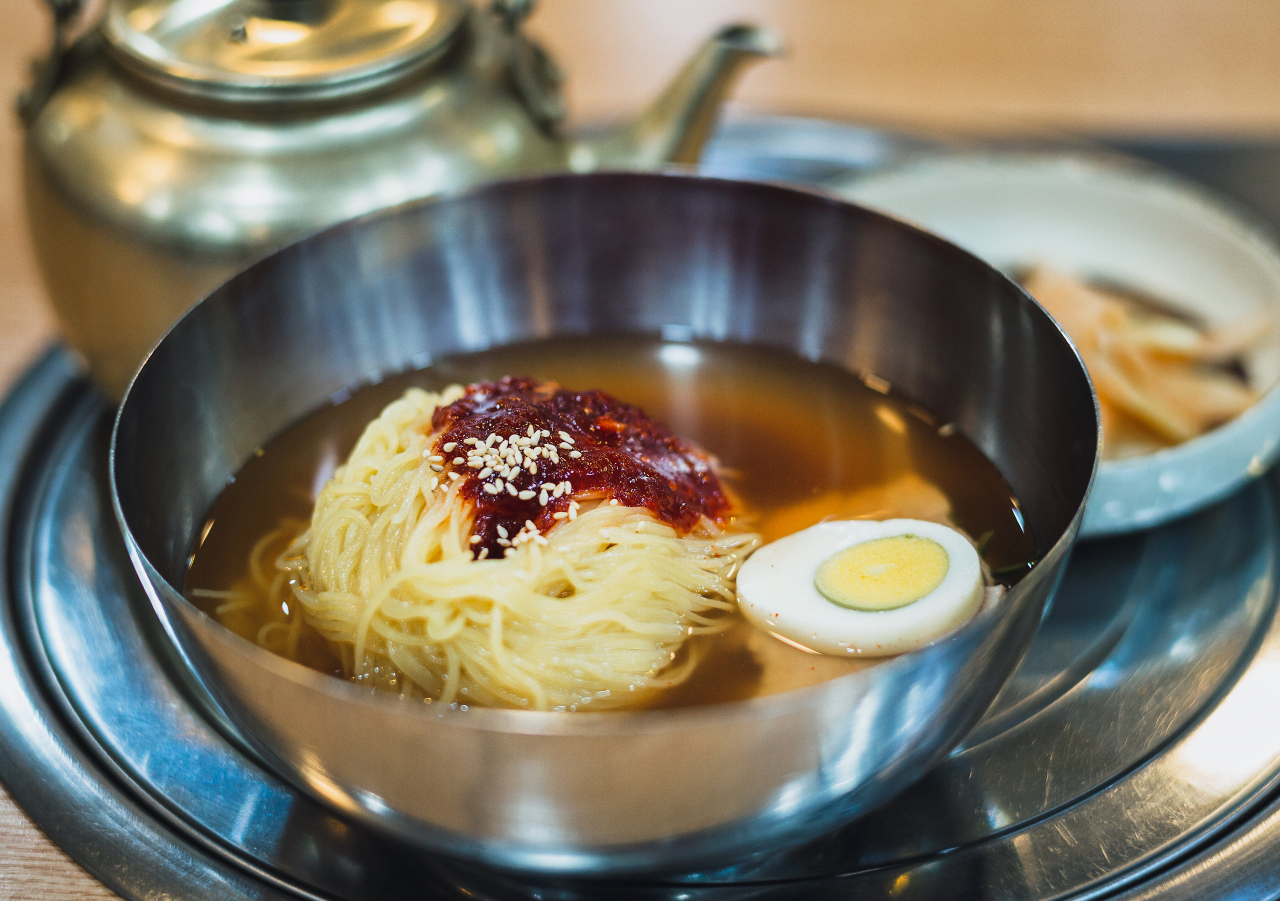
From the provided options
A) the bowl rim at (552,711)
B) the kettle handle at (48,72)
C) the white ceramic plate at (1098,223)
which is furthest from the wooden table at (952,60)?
the bowl rim at (552,711)

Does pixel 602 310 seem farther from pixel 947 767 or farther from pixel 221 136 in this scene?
pixel 947 767

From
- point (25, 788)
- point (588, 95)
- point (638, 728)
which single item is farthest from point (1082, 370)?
point (588, 95)

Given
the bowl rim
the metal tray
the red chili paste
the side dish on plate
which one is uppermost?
the bowl rim

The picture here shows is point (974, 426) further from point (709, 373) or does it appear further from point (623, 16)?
point (623, 16)

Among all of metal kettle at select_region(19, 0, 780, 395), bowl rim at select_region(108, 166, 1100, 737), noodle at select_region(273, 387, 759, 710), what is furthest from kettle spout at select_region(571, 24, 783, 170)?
noodle at select_region(273, 387, 759, 710)

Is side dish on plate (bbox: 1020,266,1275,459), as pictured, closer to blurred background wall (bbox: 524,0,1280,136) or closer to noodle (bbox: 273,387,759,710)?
noodle (bbox: 273,387,759,710)

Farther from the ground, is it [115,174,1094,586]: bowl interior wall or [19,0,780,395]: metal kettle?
[19,0,780,395]: metal kettle
